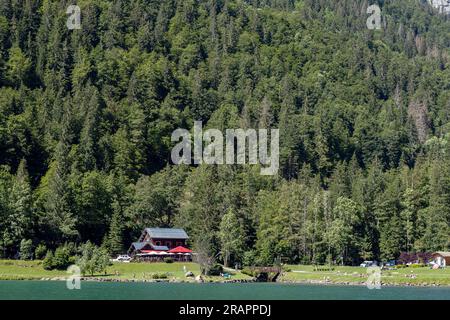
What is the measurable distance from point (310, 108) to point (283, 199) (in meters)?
77.9

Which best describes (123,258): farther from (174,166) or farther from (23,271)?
(174,166)

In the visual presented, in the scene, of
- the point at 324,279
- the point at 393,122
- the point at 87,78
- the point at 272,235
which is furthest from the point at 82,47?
the point at 324,279

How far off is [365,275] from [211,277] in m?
18.9

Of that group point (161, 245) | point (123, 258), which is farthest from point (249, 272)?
point (161, 245)

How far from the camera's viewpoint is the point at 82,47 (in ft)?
624

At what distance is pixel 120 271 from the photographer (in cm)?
10206

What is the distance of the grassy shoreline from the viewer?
303ft

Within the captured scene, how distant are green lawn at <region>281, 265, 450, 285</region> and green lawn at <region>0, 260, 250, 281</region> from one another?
7649mm

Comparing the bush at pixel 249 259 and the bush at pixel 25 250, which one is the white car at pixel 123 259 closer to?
the bush at pixel 25 250

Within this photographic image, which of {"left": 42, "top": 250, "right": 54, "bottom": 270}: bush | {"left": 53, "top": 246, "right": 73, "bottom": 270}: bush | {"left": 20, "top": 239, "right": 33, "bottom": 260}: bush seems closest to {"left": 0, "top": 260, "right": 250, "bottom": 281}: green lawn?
{"left": 42, "top": 250, "right": 54, "bottom": 270}: bush

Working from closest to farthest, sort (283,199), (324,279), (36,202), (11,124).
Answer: (324,279) < (36,202) < (283,199) < (11,124)

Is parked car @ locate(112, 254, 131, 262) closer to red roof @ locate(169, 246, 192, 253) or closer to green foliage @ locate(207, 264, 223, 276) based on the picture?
red roof @ locate(169, 246, 192, 253)

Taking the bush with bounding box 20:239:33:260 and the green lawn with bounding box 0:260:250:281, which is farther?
the bush with bounding box 20:239:33:260

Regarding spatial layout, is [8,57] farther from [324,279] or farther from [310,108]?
[324,279]
